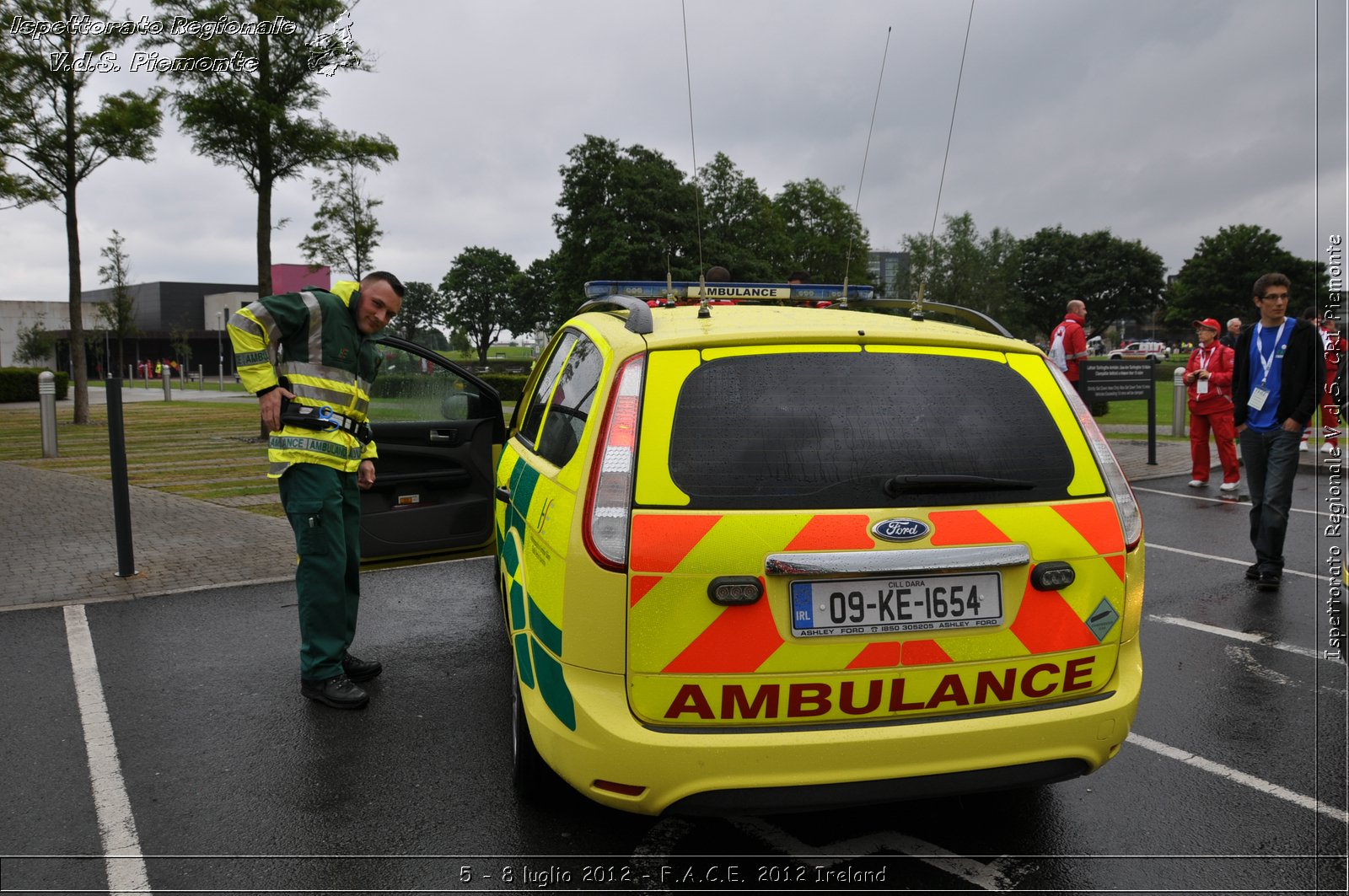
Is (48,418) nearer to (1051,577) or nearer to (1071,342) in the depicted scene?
(1071,342)

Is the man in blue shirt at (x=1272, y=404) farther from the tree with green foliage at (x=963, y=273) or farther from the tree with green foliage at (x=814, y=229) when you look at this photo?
the tree with green foliage at (x=963, y=273)

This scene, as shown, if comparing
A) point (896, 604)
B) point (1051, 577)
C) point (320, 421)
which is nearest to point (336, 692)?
point (320, 421)

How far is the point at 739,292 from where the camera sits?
4699 mm

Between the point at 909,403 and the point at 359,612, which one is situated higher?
the point at 909,403

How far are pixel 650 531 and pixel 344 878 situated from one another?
4.69 feet

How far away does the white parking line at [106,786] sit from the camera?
270cm

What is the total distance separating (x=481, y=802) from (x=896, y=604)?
1.65 meters

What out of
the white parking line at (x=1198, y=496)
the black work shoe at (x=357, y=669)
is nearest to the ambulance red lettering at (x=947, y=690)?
the black work shoe at (x=357, y=669)

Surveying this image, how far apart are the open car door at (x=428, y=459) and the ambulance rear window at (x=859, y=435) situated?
261 cm

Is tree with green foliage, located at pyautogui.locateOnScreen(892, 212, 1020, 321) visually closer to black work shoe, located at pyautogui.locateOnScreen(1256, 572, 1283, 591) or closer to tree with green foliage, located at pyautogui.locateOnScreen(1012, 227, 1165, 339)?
tree with green foliage, located at pyautogui.locateOnScreen(1012, 227, 1165, 339)

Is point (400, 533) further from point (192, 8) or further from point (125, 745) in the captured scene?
point (192, 8)

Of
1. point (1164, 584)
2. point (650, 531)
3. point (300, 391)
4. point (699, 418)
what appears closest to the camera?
point (650, 531)

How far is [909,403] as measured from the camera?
259cm

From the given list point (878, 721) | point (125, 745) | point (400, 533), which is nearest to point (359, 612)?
point (400, 533)
